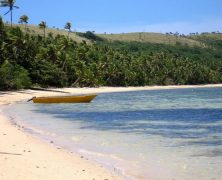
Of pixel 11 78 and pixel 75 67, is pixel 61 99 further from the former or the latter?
pixel 75 67

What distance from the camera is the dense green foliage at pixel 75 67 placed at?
67250mm

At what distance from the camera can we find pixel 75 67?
8875 centimetres

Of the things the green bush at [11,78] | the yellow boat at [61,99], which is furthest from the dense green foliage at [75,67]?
the yellow boat at [61,99]

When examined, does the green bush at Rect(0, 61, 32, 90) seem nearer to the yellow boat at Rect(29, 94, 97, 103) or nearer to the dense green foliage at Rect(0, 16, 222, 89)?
the dense green foliage at Rect(0, 16, 222, 89)

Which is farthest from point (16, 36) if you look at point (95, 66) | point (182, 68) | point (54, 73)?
point (182, 68)

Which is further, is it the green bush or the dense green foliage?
the dense green foliage

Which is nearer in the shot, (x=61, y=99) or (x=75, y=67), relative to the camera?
(x=61, y=99)

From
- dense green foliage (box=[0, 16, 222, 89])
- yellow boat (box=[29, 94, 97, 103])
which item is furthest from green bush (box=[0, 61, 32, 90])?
yellow boat (box=[29, 94, 97, 103])

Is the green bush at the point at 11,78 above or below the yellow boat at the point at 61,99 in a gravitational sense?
above

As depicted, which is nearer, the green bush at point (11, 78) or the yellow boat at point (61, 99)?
the yellow boat at point (61, 99)

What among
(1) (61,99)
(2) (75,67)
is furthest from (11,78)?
(2) (75,67)

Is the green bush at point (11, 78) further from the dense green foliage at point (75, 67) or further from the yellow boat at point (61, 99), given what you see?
the yellow boat at point (61, 99)

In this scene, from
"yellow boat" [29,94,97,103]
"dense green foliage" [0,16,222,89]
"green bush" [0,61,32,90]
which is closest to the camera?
"yellow boat" [29,94,97,103]

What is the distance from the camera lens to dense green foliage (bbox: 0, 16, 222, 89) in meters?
67.2
